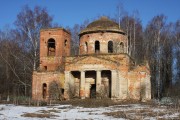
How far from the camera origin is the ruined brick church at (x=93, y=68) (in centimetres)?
2638

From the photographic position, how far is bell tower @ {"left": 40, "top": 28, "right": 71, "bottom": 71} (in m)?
29.3

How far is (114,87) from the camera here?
25984 millimetres

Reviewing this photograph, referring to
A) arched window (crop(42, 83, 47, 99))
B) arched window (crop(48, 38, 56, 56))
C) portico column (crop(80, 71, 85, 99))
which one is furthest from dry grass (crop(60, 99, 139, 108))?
arched window (crop(48, 38, 56, 56))

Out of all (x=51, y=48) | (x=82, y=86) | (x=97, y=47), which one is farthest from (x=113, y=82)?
(x=51, y=48)

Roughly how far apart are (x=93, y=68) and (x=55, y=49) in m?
4.98

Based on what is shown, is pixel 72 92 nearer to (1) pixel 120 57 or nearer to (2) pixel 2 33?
(1) pixel 120 57

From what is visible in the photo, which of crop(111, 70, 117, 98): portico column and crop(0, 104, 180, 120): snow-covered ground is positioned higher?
crop(111, 70, 117, 98): portico column

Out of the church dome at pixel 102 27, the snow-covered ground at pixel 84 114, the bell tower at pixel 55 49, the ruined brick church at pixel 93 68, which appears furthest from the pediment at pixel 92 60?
the snow-covered ground at pixel 84 114

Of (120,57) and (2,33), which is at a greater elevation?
(2,33)

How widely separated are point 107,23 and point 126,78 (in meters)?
6.34

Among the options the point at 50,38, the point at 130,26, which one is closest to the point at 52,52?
the point at 50,38

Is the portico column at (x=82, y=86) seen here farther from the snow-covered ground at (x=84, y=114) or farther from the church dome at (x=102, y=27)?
the snow-covered ground at (x=84, y=114)

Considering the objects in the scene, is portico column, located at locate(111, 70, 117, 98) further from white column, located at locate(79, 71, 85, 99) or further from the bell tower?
the bell tower

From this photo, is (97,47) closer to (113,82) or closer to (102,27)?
(102,27)
